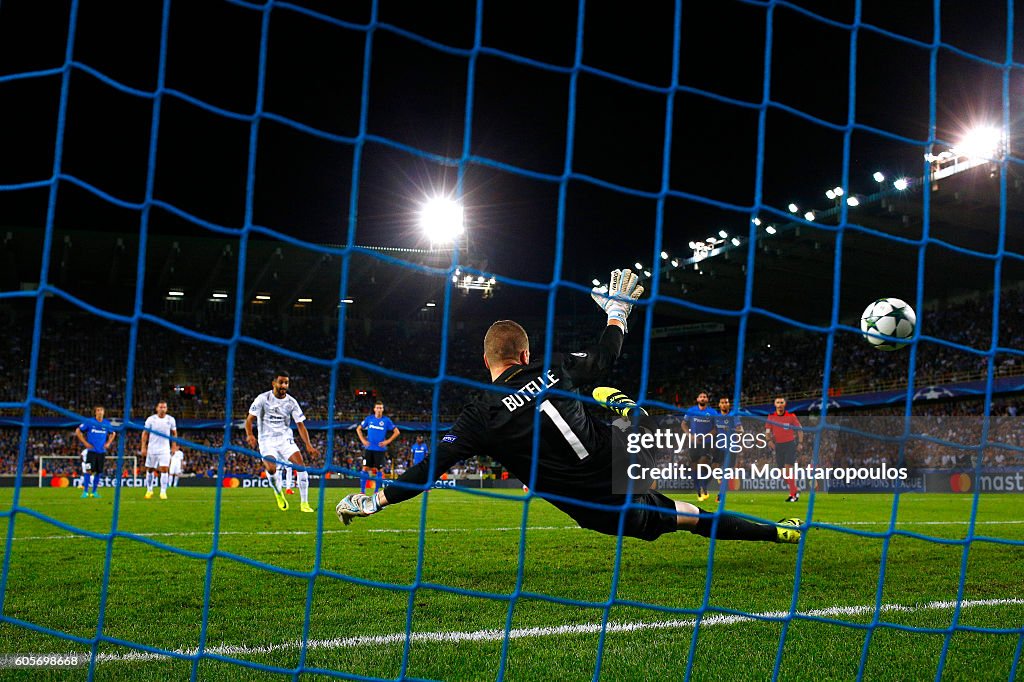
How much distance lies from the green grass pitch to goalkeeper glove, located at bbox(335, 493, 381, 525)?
0.47 m

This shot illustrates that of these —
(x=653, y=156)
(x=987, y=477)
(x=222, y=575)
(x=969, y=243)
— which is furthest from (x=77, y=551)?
(x=969, y=243)

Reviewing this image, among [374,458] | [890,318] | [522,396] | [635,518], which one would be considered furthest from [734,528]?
[374,458]

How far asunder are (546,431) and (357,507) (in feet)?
4.14

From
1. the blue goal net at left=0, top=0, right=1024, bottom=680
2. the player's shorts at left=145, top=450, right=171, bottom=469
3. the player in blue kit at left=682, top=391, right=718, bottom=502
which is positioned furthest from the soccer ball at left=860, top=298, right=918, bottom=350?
the player's shorts at left=145, top=450, right=171, bottom=469

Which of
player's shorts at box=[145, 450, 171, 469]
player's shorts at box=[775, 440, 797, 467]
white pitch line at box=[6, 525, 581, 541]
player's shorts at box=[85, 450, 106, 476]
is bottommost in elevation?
player's shorts at box=[85, 450, 106, 476]

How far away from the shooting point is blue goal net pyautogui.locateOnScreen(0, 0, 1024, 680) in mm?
3555

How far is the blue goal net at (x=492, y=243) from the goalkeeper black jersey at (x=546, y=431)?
0.52m

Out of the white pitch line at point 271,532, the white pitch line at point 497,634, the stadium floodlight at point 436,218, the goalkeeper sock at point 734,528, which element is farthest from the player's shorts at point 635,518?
the stadium floodlight at point 436,218

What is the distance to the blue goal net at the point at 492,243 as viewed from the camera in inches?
140

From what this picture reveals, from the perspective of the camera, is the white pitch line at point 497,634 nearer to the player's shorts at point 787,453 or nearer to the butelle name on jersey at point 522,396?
the butelle name on jersey at point 522,396

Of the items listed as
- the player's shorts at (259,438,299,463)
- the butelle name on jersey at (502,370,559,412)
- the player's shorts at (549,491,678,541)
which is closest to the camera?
the butelle name on jersey at (502,370,559,412)

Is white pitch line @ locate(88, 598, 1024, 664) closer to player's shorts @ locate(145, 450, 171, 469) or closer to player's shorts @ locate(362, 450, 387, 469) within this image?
player's shorts @ locate(362, 450, 387, 469)

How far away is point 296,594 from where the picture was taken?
4961 mm

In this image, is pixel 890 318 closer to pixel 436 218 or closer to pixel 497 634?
pixel 497 634
